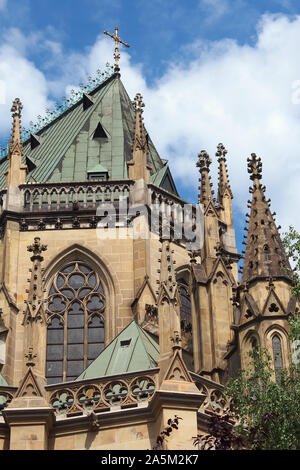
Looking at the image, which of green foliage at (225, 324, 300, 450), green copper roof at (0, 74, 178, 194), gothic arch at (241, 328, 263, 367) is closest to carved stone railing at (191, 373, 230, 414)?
green foliage at (225, 324, 300, 450)

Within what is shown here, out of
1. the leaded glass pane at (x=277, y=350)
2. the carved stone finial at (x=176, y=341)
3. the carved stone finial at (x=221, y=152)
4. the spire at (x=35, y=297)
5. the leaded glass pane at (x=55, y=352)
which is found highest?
the carved stone finial at (x=221, y=152)

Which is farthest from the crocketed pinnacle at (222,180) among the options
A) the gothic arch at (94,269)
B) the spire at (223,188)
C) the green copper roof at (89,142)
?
the gothic arch at (94,269)

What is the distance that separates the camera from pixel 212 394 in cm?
2073

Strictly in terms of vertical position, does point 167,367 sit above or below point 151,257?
below

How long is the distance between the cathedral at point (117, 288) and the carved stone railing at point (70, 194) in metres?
0.04

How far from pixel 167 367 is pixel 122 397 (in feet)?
3.56

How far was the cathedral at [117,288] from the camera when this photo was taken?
1961 cm

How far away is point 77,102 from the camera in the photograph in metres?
39.0

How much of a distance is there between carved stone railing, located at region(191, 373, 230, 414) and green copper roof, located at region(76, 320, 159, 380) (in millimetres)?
1123

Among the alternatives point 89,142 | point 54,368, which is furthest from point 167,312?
point 89,142

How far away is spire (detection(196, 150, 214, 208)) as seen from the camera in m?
30.3

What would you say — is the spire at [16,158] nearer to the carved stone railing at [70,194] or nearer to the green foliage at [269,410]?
the carved stone railing at [70,194]
